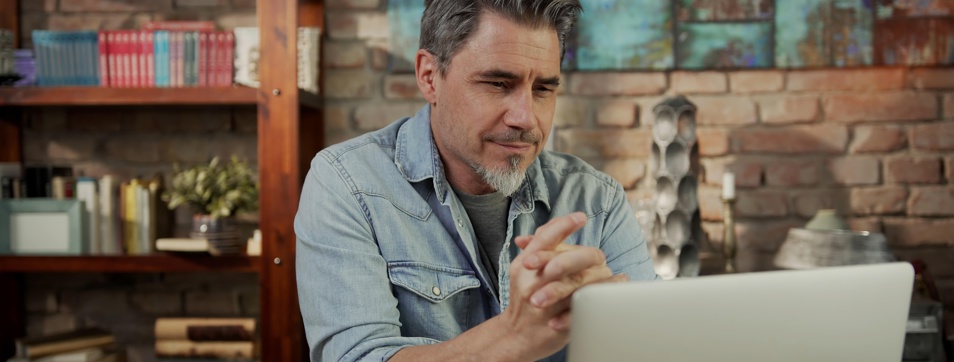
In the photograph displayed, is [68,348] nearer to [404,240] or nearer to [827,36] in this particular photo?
[404,240]

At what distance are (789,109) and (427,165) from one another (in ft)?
4.95

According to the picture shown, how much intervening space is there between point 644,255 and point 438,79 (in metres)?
0.49

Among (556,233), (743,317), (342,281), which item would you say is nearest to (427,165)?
(342,281)

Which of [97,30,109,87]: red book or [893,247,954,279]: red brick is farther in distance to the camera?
[893,247,954,279]: red brick

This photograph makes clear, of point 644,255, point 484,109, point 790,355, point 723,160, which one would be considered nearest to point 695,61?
point 723,160

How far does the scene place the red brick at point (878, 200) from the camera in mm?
2402

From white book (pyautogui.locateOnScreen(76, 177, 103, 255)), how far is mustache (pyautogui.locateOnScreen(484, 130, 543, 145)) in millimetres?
1458

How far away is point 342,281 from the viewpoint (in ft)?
3.74

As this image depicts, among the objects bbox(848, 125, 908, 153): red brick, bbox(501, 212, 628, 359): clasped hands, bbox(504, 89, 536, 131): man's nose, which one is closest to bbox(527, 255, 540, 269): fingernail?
bbox(501, 212, 628, 359): clasped hands

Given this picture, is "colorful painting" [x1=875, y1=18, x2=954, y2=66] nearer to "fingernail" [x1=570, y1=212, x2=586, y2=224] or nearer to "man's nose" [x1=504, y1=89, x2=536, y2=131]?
"man's nose" [x1=504, y1=89, x2=536, y2=131]

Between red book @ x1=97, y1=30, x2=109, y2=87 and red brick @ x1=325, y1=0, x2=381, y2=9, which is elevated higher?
red brick @ x1=325, y1=0, x2=381, y2=9

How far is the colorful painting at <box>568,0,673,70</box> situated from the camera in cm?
238

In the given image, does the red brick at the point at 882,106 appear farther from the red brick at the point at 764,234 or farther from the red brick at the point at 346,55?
the red brick at the point at 346,55

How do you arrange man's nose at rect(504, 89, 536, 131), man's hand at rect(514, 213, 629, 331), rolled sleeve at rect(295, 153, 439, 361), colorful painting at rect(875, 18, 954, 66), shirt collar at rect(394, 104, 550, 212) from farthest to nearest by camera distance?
colorful painting at rect(875, 18, 954, 66) → shirt collar at rect(394, 104, 550, 212) → man's nose at rect(504, 89, 536, 131) → rolled sleeve at rect(295, 153, 439, 361) → man's hand at rect(514, 213, 629, 331)
